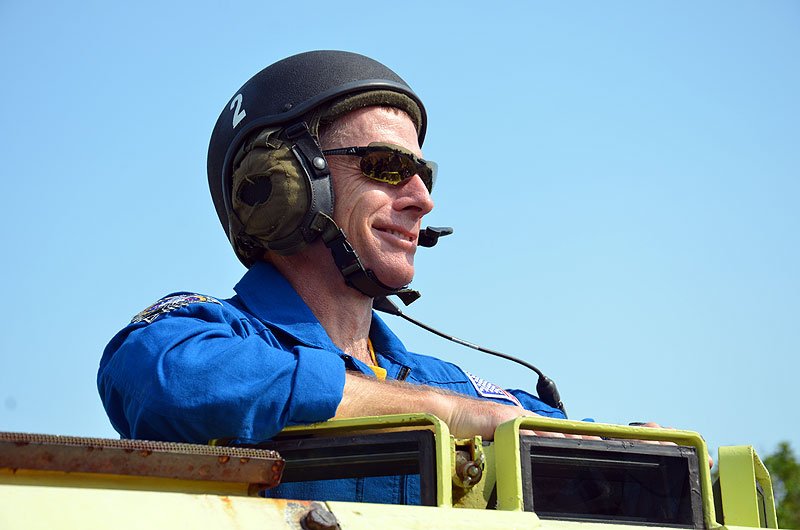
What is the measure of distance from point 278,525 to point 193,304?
1.42 meters

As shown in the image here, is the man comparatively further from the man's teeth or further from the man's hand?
the man's hand

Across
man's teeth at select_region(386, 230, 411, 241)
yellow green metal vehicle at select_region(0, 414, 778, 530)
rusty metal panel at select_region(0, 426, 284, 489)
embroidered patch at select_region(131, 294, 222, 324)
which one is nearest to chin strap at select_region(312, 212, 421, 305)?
man's teeth at select_region(386, 230, 411, 241)

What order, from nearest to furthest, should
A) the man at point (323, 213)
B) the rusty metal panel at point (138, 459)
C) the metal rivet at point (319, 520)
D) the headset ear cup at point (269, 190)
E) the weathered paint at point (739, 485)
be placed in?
the rusty metal panel at point (138, 459) < the metal rivet at point (319, 520) < the weathered paint at point (739, 485) < the man at point (323, 213) < the headset ear cup at point (269, 190)

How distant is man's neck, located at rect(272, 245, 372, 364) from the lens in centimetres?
391

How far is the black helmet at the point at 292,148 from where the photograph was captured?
3.77m

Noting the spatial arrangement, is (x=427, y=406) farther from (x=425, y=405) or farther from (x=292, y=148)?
(x=292, y=148)

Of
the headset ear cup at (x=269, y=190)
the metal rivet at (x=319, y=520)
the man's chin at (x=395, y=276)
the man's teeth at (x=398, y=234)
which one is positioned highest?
the headset ear cup at (x=269, y=190)

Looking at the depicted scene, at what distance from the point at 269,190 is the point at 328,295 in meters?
0.45

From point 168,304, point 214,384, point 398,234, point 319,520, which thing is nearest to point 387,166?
point 398,234

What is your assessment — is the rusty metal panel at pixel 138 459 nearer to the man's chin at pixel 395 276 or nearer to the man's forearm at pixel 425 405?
the man's forearm at pixel 425 405

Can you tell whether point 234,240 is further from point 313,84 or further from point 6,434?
point 6,434

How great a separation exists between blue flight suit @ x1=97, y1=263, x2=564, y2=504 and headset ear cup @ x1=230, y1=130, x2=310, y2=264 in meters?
0.62

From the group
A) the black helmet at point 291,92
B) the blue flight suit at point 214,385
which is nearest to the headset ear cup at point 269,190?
the black helmet at point 291,92

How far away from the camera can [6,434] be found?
1777 mm
